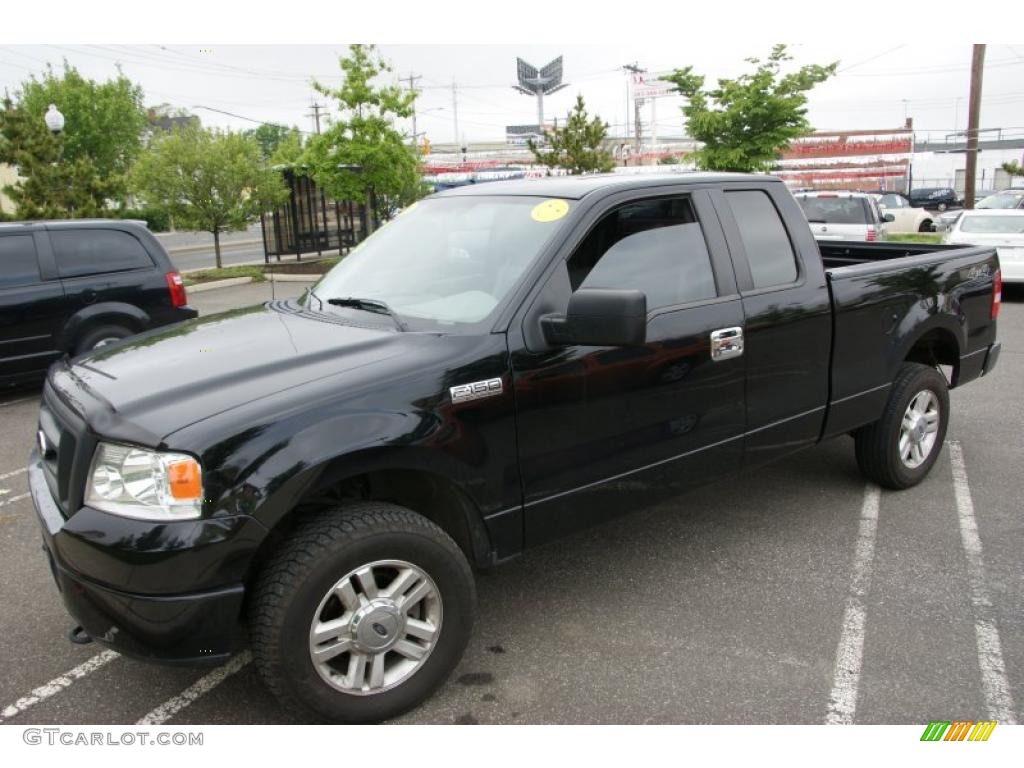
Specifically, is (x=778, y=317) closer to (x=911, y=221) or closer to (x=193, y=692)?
(x=193, y=692)

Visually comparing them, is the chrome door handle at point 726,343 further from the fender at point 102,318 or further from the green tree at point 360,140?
the green tree at point 360,140

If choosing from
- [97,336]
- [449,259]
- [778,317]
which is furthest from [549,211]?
[97,336]

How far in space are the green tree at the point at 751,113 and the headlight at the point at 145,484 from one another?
18694mm

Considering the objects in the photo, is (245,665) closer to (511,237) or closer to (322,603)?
(322,603)

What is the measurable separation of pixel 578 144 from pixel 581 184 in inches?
723

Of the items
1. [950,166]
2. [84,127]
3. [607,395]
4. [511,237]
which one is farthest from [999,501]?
[950,166]

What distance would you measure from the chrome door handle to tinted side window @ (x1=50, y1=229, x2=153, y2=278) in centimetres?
661

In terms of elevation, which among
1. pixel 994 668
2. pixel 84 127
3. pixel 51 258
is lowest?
pixel 994 668

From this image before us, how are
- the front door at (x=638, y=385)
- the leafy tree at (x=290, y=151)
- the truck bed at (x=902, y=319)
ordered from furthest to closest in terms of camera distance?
the leafy tree at (x=290, y=151) < the truck bed at (x=902, y=319) < the front door at (x=638, y=385)

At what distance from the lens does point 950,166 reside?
6003 centimetres

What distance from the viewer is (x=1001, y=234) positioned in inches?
503

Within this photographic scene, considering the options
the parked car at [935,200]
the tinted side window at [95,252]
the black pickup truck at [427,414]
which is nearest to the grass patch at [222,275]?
the tinted side window at [95,252]

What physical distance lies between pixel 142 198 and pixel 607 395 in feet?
60.5

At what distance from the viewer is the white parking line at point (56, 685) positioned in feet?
9.64
